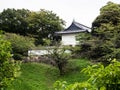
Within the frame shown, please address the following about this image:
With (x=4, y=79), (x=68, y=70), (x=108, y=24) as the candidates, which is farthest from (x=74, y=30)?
(x=4, y=79)

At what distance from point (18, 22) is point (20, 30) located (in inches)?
47.1

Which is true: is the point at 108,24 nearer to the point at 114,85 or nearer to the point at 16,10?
the point at 16,10

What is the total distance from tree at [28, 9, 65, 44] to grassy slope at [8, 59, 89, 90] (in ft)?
51.6

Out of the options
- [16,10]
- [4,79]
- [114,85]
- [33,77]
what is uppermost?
[16,10]

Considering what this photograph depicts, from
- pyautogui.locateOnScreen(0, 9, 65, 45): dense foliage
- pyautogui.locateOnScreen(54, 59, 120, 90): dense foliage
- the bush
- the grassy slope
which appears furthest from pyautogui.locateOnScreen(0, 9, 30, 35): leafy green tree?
Result: pyautogui.locateOnScreen(54, 59, 120, 90): dense foliage

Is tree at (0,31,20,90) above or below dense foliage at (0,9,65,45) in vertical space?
below

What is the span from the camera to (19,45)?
30.3 metres

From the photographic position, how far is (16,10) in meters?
50.1

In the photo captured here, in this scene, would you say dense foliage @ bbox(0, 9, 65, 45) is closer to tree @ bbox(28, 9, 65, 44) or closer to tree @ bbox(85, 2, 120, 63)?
tree @ bbox(28, 9, 65, 44)

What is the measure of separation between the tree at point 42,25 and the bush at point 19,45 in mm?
13367

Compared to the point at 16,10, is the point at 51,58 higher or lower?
lower

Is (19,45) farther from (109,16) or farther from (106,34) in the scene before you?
(109,16)

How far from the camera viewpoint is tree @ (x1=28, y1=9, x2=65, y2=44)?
4597cm

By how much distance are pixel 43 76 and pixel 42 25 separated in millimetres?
20030
